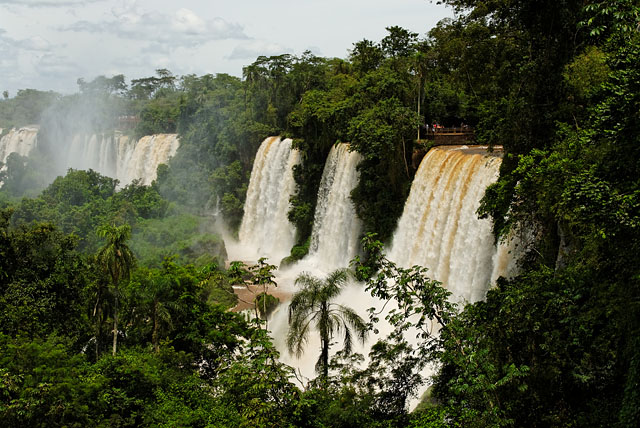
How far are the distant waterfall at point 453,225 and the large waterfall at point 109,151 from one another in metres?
30.5

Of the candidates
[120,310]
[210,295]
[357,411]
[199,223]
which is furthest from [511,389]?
[199,223]

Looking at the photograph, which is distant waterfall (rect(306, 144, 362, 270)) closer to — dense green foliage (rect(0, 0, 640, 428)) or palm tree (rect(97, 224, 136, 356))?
dense green foliage (rect(0, 0, 640, 428))

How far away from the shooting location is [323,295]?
1357 centimetres

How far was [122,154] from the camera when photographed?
53.8 metres

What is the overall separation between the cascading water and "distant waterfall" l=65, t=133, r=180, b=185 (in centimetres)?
1376

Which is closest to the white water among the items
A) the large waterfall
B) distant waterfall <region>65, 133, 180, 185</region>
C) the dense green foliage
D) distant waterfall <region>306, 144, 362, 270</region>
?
distant waterfall <region>306, 144, 362, 270</region>

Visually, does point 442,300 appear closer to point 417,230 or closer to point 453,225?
point 453,225

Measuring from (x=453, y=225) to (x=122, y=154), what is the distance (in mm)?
43216

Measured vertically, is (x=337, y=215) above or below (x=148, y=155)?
below

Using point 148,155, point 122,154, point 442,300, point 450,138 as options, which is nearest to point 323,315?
point 442,300

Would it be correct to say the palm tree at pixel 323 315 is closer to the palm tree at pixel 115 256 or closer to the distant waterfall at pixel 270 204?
the palm tree at pixel 115 256

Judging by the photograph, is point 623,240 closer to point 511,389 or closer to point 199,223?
point 511,389

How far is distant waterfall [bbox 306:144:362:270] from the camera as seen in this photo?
26.1 meters

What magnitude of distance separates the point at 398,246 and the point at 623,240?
46.1 feet
